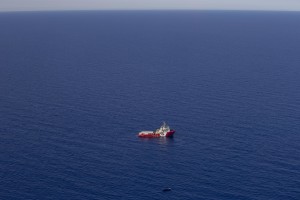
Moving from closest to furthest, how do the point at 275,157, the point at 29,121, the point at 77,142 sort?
the point at 275,157 < the point at 77,142 < the point at 29,121

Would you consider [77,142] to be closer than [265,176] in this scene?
No

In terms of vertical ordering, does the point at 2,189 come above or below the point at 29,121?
below

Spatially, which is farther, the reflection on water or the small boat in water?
the small boat in water

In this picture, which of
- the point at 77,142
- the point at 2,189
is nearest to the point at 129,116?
the point at 77,142

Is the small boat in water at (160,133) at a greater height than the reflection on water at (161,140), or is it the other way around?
the small boat in water at (160,133)

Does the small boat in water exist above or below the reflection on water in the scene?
above

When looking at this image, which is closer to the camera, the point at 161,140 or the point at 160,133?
the point at 161,140

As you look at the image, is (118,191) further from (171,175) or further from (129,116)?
(129,116)

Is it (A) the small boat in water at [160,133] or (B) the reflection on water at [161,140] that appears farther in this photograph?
(A) the small boat in water at [160,133]

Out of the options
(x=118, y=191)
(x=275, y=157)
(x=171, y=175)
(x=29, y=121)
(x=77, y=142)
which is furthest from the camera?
(x=29, y=121)

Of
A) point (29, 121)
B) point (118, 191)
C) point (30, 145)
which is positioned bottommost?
point (118, 191)

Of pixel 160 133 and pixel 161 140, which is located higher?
pixel 160 133
